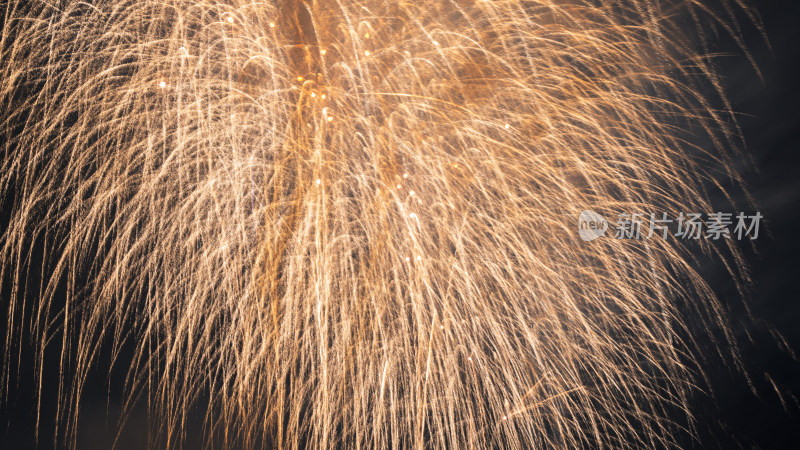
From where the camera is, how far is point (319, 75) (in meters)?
4.50

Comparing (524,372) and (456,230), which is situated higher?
(456,230)

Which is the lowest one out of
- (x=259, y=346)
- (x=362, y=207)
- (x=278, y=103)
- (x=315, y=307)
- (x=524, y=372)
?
(x=524, y=372)

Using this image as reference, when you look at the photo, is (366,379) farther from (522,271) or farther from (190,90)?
(190,90)

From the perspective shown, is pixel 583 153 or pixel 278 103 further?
pixel 583 153

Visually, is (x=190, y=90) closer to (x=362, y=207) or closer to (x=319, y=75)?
(x=319, y=75)

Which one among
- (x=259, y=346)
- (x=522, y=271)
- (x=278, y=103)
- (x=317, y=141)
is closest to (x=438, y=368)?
(x=522, y=271)

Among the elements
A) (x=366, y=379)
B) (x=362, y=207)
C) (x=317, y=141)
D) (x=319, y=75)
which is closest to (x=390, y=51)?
(x=319, y=75)

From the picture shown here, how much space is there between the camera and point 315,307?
476cm

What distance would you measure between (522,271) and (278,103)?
3.20 m

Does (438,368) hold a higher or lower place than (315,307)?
lower

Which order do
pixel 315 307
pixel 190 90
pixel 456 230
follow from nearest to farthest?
pixel 190 90 < pixel 315 307 < pixel 456 230

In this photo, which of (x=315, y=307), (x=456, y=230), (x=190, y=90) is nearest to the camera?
(x=190, y=90)

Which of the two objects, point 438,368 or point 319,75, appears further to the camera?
point 438,368

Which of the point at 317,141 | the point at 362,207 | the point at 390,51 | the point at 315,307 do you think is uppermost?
the point at 390,51
